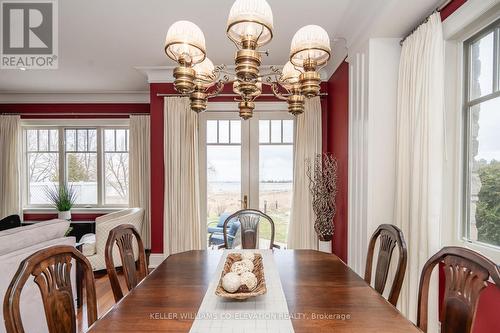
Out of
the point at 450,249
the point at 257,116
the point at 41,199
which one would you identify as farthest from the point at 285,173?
the point at 41,199

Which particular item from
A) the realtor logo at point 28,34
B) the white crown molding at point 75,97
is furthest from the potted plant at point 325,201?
the white crown molding at point 75,97

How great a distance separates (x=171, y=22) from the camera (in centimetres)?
251

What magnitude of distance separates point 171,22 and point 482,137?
8.84 feet

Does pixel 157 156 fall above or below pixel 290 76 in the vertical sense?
below

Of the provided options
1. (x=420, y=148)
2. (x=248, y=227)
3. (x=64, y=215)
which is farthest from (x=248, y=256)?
(x=64, y=215)

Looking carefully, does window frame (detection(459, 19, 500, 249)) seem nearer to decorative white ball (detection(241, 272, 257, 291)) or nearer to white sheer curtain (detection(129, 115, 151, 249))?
decorative white ball (detection(241, 272, 257, 291))

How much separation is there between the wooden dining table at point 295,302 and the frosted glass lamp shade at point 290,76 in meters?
1.18

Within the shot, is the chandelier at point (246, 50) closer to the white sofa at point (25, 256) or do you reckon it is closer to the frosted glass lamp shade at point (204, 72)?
the frosted glass lamp shade at point (204, 72)

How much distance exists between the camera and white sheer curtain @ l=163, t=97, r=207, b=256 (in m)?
3.61

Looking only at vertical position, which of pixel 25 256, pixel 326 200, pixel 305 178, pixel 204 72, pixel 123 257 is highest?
pixel 204 72

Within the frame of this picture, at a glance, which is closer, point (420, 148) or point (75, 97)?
point (420, 148)

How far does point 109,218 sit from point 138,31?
2.41m

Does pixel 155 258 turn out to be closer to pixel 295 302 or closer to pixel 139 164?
pixel 139 164

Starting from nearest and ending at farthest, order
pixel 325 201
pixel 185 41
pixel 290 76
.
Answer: pixel 185 41
pixel 290 76
pixel 325 201
